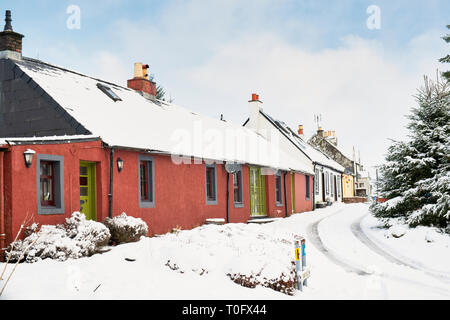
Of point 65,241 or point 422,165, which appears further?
point 422,165

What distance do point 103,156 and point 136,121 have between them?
338 cm

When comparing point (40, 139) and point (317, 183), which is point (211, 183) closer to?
point (40, 139)

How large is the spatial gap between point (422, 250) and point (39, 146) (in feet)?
36.1

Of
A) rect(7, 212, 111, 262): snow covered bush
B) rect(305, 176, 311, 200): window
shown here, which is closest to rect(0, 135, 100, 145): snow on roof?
rect(7, 212, 111, 262): snow covered bush

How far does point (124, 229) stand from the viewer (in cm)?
1148

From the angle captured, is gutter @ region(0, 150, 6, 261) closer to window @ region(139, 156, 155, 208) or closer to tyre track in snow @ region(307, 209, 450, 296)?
window @ region(139, 156, 155, 208)

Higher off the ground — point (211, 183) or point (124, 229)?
point (211, 183)

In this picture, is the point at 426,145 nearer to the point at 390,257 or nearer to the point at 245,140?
the point at 390,257

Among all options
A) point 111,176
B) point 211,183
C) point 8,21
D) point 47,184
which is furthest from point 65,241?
point 211,183

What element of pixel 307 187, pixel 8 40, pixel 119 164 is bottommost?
pixel 307 187

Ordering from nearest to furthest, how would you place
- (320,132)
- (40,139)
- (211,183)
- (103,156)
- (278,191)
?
(40,139)
(103,156)
(211,183)
(278,191)
(320,132)

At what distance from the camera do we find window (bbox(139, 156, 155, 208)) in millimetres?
14055

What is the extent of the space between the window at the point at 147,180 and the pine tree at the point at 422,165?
838cm
